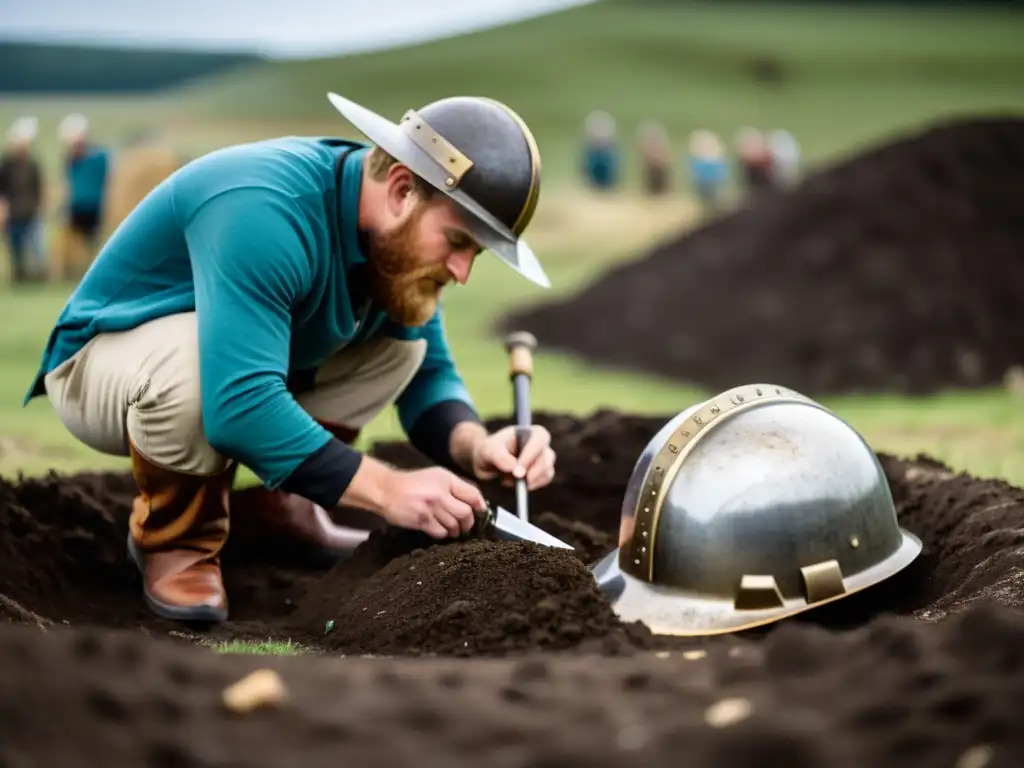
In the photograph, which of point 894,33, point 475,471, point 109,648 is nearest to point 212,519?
point 475,471

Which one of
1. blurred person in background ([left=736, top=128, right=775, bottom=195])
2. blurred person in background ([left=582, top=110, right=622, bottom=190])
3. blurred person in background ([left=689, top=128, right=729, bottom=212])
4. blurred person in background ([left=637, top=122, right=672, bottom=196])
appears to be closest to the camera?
blurred person in background ([left=736, top=128, right=775, bottom=195])

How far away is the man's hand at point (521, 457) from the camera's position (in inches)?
205

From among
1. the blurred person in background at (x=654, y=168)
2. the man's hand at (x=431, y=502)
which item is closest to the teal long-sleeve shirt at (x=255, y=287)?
the man's hand at (x=431, y=502)

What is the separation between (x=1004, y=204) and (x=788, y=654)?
12.1 metres

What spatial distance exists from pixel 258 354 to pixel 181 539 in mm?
1032

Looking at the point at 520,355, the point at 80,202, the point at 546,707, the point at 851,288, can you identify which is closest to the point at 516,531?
the point at 520,355

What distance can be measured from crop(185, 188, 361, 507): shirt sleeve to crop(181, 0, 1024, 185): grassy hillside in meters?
28.4

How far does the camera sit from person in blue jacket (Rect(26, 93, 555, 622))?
4.59 metres

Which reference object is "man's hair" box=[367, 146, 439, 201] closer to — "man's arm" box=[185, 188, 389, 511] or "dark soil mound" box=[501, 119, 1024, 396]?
"man's arm" box=[185, 188, 389, 511]

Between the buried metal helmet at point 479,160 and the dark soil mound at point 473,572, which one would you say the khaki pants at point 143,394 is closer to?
the dark soil mound at point 473,572

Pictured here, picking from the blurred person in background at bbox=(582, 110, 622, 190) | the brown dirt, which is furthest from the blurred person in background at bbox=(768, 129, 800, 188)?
the brown dirt

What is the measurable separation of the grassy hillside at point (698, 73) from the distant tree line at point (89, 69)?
56.9 inches

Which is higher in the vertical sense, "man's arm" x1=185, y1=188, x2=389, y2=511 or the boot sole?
"man's arm" x1=185, y1=188, x2=389, y2=511

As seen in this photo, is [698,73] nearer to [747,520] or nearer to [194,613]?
[194,613]
